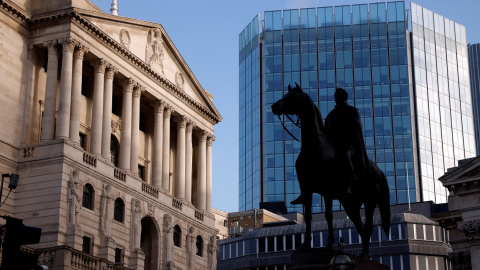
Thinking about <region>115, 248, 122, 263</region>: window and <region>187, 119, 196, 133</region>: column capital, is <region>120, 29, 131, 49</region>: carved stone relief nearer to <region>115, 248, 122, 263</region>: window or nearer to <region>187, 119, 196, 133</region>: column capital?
<region>187, 119, 196, 133</region>: column capital

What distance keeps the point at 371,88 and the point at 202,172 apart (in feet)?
216

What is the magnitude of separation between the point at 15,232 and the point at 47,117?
4525cm

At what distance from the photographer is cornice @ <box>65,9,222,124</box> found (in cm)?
6184

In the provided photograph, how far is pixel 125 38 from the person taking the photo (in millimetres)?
67750

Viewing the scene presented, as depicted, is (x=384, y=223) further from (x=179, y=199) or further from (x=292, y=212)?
(x=292, y=212)

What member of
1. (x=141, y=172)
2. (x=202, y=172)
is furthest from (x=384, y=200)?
(x=202, y=172)

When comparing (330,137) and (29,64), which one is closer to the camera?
(330,137)

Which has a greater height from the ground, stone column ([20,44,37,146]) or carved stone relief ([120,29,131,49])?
carved stone relief ([120,29,131,49])

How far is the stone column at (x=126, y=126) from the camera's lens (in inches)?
2594

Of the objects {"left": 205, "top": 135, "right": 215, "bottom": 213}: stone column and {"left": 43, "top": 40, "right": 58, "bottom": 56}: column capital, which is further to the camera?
{"left": 205, "top": 135, "right": 215, "bottom": 213}: stone column

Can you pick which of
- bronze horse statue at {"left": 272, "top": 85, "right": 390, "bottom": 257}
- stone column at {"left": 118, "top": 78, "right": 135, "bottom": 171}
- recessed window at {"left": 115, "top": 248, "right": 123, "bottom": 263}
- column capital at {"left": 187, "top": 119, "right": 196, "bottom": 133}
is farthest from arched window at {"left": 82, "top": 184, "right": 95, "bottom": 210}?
bronze horse statue at {"left": 272, "top": 85, "right": 390, "bottom": 257}

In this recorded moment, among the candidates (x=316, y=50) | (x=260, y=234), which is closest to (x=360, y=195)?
(x=260, y=234)

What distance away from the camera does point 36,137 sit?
61125 millimetres

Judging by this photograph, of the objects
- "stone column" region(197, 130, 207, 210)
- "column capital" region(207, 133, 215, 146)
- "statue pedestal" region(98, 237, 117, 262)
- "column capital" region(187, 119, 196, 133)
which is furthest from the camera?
"column capital" region(207, 133, 215, 146)
